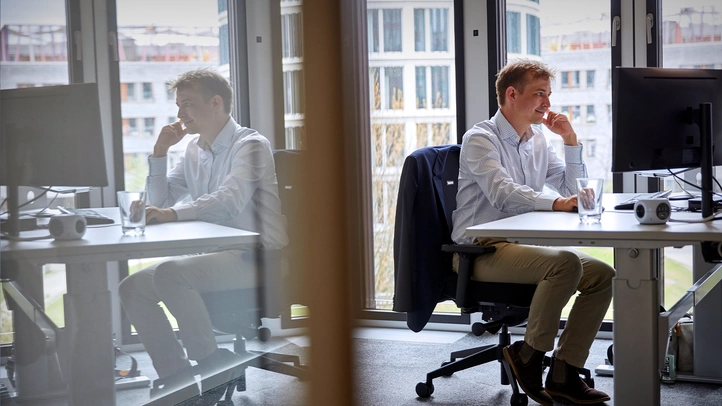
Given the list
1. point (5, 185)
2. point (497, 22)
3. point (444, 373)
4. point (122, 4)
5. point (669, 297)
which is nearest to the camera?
point (122, 4)

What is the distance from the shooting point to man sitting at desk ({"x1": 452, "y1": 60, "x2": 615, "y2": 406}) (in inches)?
77.4

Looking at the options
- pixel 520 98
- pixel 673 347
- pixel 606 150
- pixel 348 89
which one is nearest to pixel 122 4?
pixel 348 89

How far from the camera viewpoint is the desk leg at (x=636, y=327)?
162 cm

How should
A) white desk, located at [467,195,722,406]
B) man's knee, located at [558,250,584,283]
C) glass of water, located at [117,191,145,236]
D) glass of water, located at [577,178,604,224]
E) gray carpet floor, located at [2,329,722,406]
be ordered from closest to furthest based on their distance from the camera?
glass of water, located at [117,191,145,236]
white desk, located at [467,195,722,406]
glass of water, located at [577,178,604,224]
man's knee, located at [558,250,584,283]
gray carpet floor, located at [2,329,722,406]

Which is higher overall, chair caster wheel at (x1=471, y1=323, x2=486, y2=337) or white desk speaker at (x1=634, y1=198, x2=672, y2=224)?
white desk speaker at (x1=634, y1=198, x2=672, y2=224)

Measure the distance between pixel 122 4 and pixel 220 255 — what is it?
390mm

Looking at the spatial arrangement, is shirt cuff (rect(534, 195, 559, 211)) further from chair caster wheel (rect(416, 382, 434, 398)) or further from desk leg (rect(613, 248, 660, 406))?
chair caster wheel (rect(416, 382, 434, 398))

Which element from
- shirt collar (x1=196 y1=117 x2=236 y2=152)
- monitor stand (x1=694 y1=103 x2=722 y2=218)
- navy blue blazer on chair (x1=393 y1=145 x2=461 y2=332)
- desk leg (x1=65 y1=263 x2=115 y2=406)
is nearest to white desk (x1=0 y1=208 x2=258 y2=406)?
desk leg (x1=65 y1=263 x2=115 y2=406)

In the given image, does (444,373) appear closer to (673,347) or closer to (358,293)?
(673,347)

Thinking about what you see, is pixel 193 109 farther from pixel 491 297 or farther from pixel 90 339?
pixel 491 297

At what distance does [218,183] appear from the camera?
108 centimetres

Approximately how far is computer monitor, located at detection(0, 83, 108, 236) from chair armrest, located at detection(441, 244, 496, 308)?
125 centimetres

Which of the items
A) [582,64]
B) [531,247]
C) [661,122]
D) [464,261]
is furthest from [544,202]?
[582,64]

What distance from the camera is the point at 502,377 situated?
2275 mm
